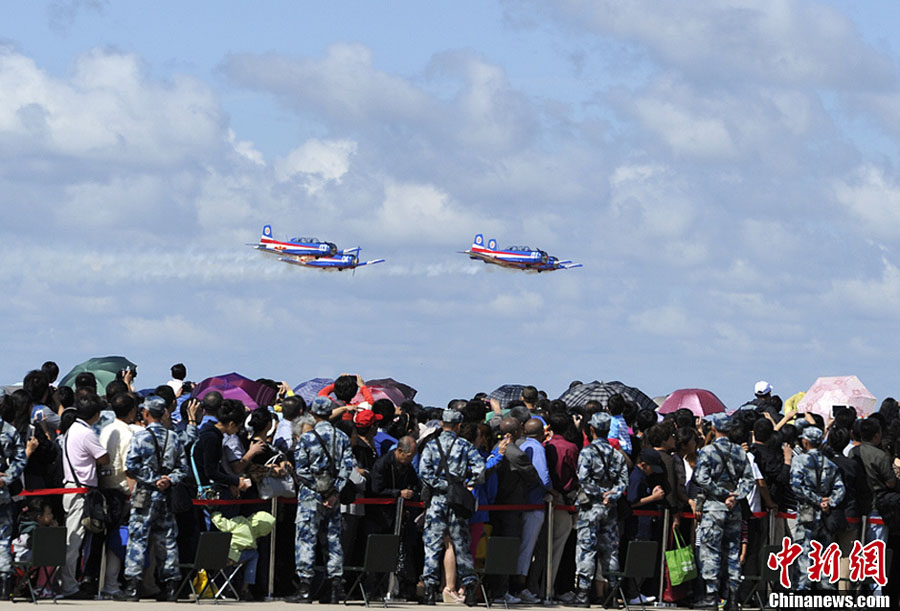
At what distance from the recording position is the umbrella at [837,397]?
24.0m

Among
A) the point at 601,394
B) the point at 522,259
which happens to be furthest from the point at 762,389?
the point at 522,259

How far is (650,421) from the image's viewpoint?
56.0 feet

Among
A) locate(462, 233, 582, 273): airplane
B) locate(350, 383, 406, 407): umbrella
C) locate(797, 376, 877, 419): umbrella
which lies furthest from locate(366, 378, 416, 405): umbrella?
locate(462, 233, 582, 273): airplane

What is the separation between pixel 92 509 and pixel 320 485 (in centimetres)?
244

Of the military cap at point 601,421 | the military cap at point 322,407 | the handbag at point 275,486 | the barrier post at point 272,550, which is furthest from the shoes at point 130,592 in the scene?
the military cap at point 601,421

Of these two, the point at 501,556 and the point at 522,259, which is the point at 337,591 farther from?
the point at 522,259

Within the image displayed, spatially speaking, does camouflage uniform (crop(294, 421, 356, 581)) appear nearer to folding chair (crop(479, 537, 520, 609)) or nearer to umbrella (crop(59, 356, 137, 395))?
folding chair (crop(479, 537, 520, 609))

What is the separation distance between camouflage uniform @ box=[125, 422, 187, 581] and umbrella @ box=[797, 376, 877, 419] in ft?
42.1

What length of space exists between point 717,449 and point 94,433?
705 centimetres

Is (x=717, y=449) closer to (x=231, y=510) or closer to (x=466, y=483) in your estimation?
(x=466, y=483)

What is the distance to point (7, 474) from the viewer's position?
14.2m

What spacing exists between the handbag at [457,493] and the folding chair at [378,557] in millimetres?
→ 795

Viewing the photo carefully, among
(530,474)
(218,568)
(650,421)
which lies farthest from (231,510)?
(650,421)

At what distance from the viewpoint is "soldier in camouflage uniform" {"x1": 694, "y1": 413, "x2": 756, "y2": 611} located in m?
16.1
